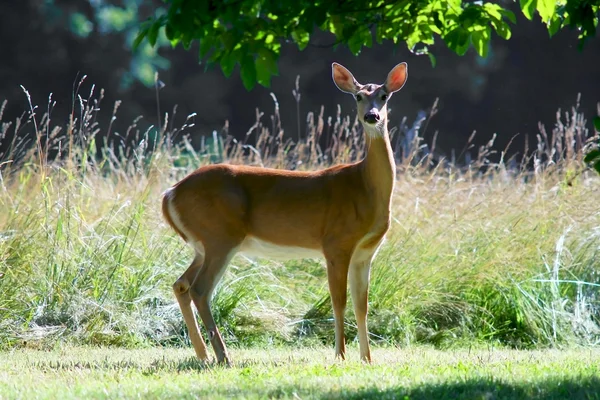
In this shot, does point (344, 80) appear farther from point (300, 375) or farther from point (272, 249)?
point (300, 375)

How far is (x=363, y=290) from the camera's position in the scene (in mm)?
6863

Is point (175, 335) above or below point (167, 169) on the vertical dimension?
below

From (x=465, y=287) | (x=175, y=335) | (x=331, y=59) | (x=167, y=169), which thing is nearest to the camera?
(x=175, y=335)

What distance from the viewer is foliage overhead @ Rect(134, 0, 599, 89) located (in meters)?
4.97

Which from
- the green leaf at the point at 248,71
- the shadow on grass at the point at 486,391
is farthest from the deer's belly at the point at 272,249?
the green leaf at the point at 248,71

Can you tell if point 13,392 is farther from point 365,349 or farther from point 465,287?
point 465,287

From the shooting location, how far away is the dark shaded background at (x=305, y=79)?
21.7 m

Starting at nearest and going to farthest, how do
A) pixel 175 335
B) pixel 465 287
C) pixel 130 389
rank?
pixel 130 389 < pixel 175 335 < pixel 465 287

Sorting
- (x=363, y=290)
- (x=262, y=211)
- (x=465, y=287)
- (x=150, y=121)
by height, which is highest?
(x=262, y=211)

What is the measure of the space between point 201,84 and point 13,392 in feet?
56.9

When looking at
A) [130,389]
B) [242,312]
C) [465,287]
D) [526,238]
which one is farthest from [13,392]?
[526,238]

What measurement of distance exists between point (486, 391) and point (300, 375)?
3.51 ft

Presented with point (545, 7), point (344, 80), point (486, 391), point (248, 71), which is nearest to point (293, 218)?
point (344, 80)

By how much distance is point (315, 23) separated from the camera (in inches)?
215
